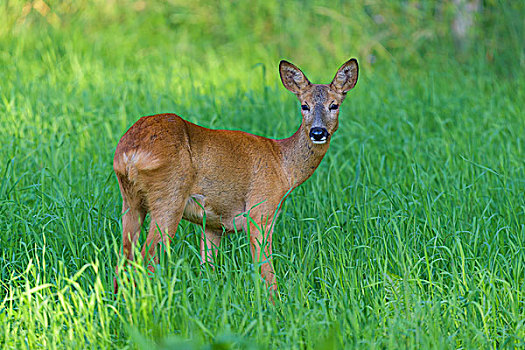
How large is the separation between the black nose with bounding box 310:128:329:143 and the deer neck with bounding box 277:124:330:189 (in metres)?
0.21

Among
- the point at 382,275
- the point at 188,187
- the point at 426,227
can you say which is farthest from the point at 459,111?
the point at 188,187

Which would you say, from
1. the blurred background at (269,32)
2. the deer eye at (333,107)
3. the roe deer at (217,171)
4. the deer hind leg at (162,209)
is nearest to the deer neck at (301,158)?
the roe deer at (217,171)

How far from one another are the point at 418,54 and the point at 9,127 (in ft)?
15.1

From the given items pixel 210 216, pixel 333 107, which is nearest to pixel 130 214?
pixel 210 216

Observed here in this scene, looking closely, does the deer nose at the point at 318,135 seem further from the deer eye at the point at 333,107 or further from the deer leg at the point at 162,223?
the deer leg at the point at 162,223

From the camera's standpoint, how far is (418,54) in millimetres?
7672

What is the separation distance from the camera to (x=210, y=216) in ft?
11.6

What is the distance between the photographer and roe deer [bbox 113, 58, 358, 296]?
10.7ft

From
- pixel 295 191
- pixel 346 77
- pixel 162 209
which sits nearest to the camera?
pixel 162 209

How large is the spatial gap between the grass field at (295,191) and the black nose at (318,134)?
17.2 inches

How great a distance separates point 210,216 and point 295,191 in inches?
39.0

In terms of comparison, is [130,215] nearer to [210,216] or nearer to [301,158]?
[210,216]

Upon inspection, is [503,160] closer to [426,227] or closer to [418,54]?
[426,227]

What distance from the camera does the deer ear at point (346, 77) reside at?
387 cm
